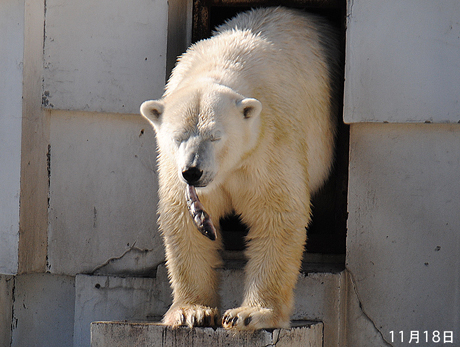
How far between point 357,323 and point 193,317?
117 cm

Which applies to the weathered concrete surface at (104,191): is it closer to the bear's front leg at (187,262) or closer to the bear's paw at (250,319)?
the bear's front leg at (187,262)

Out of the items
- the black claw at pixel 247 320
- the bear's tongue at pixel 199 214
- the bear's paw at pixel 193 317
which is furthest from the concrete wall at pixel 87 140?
the black claw at pixel 247 320

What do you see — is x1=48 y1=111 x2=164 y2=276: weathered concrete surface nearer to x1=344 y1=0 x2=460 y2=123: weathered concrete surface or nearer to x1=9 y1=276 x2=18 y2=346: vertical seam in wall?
x1=9 y1=276 x2=18 y2=346: vertical seam in wall

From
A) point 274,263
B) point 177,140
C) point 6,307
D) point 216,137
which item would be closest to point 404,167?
point 274,263

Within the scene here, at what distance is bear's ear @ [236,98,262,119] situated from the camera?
2807 millimetres

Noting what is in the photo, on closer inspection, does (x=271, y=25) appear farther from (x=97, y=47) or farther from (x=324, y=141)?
(x=97, y=47)

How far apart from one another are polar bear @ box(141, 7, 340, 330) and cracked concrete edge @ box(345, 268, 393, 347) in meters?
0.65

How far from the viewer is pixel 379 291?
3.62 metres

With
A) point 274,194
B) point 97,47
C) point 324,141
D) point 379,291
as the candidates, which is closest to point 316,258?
point 379,291

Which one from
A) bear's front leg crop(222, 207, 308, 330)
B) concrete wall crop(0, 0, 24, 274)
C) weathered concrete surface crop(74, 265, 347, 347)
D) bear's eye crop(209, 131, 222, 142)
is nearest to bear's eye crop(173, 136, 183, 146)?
bear's eye crop(209, 131, 222, 142)

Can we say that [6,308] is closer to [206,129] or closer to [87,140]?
[87,140]

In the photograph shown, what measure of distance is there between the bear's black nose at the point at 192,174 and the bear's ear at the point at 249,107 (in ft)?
1.26

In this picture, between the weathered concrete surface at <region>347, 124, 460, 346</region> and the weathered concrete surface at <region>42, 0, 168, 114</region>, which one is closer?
the weathered concrete surface at <region>347, 124, 460, 346</region>

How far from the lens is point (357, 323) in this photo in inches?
143
